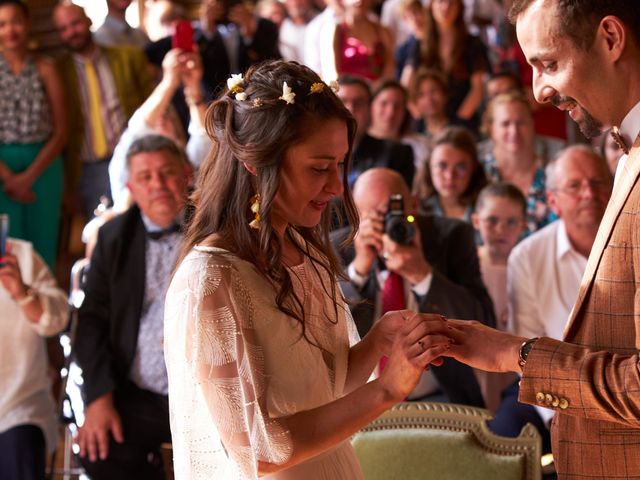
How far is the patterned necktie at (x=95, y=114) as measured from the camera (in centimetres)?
566

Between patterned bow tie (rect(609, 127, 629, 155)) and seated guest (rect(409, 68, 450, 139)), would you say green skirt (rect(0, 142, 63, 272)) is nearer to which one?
seated guest (rect(409, 68, 450, 139))

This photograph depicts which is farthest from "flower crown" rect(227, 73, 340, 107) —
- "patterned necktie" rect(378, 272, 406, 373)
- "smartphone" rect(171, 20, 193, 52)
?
"smartphone" rect(171, 20, 193, 52)


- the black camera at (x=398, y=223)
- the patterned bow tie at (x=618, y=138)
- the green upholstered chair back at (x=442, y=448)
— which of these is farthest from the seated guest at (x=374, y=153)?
the patterned bow tie at (x=618, y=138)

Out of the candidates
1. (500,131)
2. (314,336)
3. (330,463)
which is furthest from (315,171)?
(500,131)

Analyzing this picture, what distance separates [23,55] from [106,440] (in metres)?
2.70

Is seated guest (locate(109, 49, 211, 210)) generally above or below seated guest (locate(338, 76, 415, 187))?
above

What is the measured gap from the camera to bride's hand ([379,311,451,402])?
1817 millimetres

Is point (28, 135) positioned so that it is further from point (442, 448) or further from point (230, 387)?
point (230, 387)

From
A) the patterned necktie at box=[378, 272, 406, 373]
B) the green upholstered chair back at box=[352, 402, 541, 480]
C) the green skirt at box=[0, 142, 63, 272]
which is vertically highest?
the green skirt at box=[0, 142, 63, 272]

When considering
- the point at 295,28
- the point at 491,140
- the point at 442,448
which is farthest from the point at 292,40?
the point at 442,448

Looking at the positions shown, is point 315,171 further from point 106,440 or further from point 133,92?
point 133,92

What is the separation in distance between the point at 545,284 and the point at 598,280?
198 cm

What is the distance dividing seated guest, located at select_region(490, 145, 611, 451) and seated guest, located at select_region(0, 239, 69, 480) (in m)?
1.60

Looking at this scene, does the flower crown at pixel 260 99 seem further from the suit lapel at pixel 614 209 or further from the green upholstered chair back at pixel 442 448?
the green upholstered chair back at pixel 442 448
